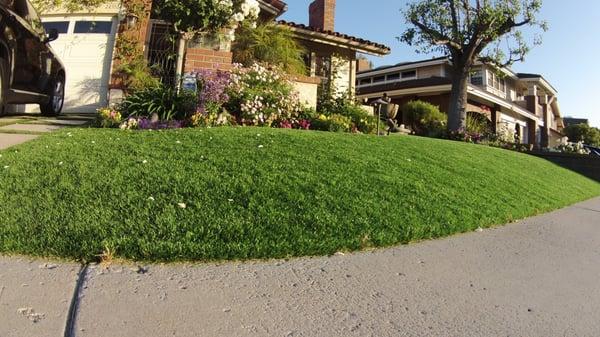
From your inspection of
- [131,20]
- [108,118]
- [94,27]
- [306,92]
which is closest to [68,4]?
[94,27]

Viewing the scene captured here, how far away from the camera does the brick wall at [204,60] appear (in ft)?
27.8

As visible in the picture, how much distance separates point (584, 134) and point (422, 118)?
43.7 m

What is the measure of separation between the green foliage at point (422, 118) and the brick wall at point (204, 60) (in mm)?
11363

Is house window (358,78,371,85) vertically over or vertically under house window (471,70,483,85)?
under

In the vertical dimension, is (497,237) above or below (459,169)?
below

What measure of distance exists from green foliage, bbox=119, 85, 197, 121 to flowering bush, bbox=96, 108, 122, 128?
0.23 metres

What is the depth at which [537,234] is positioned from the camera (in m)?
4.91

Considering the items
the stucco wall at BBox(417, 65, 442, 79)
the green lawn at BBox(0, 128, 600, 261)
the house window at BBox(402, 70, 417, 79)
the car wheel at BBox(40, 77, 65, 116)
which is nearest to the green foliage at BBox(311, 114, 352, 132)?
the green lawn at BBox(0, 128, 600, 261)

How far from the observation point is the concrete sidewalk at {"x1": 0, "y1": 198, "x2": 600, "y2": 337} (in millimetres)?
2357

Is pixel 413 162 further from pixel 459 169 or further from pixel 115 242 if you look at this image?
pixel 115 242

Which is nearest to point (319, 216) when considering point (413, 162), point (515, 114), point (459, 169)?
point (413, 162)

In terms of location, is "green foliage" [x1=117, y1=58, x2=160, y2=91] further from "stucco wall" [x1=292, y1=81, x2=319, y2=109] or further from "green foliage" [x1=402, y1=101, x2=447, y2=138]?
"green foliage" [x1=402, y1=101, x2=447, y2=138]

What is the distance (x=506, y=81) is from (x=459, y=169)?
2883 cm

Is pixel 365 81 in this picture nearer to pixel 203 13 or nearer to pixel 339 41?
pixel 339 41
